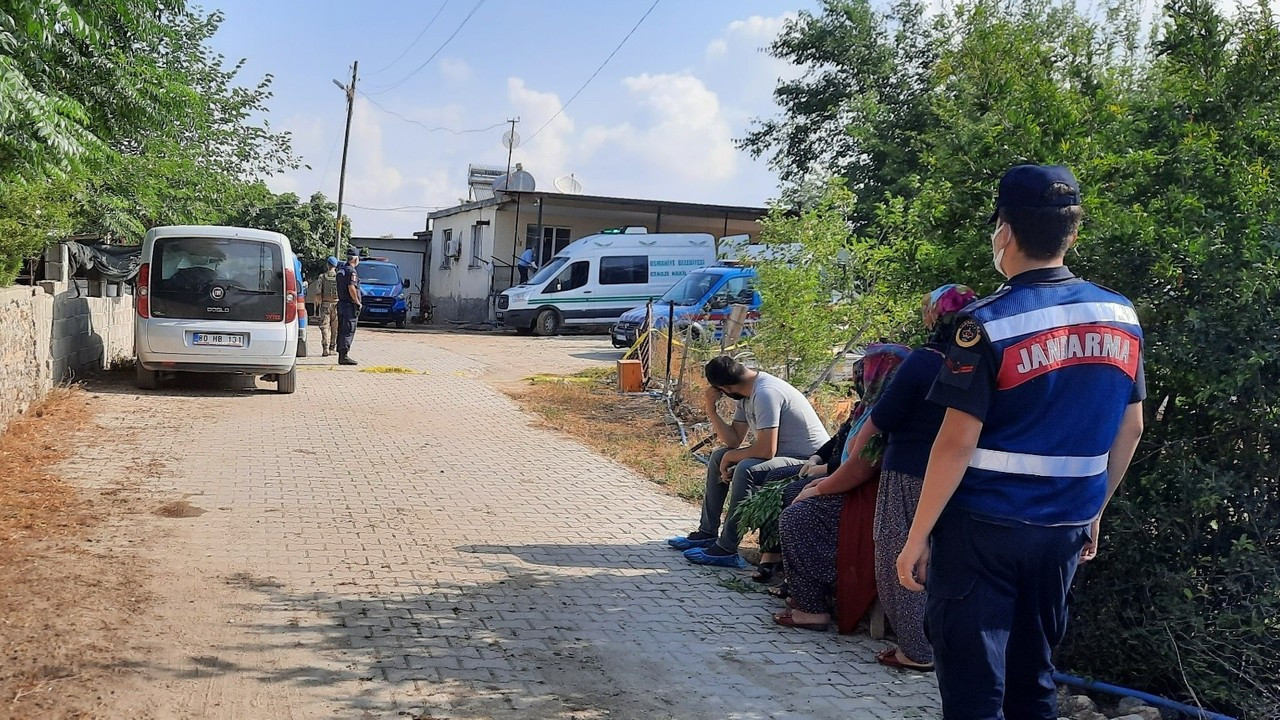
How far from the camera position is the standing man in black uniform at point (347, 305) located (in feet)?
57.6

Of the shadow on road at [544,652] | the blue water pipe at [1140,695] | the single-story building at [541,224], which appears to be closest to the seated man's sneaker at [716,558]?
the shadow on road at [544,652]

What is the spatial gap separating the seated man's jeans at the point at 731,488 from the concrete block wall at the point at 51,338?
6.31 m

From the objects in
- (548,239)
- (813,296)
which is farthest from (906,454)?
(548,239)

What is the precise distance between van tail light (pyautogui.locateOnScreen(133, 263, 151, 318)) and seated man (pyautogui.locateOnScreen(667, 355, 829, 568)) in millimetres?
8217

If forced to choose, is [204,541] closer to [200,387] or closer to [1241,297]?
[1241,297]

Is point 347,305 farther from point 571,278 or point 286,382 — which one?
point 571,278

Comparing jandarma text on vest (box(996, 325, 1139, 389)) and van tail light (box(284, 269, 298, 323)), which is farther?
van tail light (box(284, 269, 298, 323))

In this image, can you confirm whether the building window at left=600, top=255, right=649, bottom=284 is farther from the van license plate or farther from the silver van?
the van license plate

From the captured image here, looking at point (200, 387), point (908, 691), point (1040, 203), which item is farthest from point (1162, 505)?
Result: point (200, 387)

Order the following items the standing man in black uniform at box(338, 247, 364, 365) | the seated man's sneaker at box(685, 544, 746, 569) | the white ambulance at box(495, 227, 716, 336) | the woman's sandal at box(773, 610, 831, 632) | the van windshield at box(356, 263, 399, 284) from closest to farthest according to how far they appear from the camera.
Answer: the woman's sandal at box(773, 610, 831, 632)
the seated man's sneaker at box(685, 544, 746, 569)
the standing man in black uniform at box(338, 247, 364, 365)
the white ambulance at box(495, 227, 716, 336)
the van windshield at box(356, 263, 399, 284)

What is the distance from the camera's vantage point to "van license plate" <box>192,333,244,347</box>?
12.7m

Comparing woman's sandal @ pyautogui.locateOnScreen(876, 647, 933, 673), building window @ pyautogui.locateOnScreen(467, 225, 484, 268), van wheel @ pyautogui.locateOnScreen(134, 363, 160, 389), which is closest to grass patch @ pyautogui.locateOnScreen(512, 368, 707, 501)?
woman's sandal @ pyautogui.locateOnScreen(876, 647, 933, 673)

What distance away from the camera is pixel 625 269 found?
29.8m

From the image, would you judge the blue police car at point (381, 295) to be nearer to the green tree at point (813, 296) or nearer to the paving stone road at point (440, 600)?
the paving stone road at point (440, 600)
